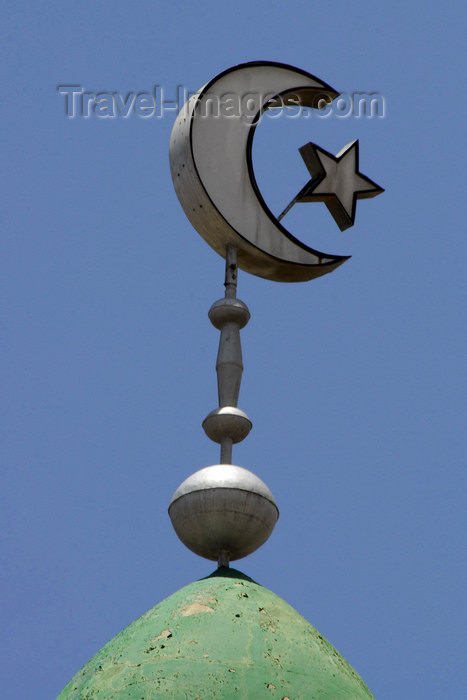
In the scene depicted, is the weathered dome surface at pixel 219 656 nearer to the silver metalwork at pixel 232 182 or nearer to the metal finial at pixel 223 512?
the metal finial at pixel 223 512

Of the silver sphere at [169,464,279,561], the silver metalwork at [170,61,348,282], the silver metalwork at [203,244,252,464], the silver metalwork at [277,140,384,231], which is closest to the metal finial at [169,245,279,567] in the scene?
the silver sphere at [169,464,279,561]

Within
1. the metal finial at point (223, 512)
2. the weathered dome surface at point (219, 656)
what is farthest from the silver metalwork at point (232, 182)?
the weathered dome surface at point (219, 656)

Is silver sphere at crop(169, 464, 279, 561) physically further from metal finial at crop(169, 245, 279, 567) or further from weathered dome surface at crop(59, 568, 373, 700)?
weathered dome surface at crop(59, 568, 373, 700)

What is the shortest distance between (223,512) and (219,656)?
5.67 feet

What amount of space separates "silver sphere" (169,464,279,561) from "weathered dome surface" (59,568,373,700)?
0.70 metres

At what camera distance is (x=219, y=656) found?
29.1 feet

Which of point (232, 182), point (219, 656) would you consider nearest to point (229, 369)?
point (232, 182)

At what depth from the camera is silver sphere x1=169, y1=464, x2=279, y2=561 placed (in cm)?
1038

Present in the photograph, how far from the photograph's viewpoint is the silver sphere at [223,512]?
34.1 feet

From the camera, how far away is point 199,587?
981 cm

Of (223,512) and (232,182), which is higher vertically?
(232,182)

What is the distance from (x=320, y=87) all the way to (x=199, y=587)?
20.2ft

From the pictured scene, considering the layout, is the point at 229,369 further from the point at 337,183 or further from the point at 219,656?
the point at 219,656

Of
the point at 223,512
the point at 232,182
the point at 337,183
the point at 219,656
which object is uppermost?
the point at 337,183
